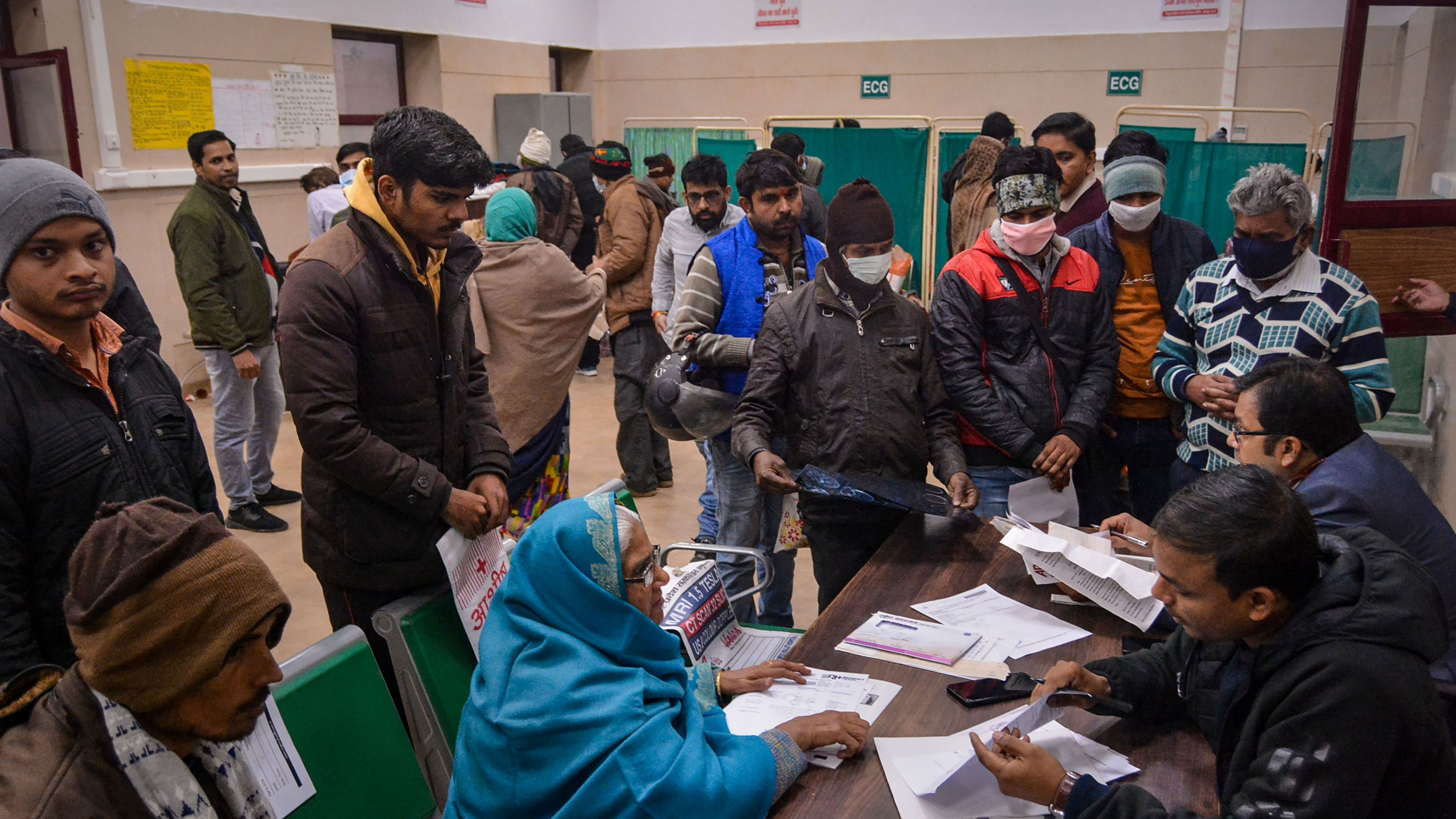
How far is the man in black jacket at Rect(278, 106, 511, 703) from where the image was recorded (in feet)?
6.83

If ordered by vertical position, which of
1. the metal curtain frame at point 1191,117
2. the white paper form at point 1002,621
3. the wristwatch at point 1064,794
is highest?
the metal curtain frame at point 1191,117

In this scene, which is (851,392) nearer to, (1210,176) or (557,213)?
(557,213)

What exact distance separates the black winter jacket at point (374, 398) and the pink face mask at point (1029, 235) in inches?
56.2

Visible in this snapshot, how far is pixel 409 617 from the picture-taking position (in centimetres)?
213

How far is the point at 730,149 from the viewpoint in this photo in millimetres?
8078

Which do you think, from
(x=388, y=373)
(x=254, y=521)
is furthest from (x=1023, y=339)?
(x=254, y=521)

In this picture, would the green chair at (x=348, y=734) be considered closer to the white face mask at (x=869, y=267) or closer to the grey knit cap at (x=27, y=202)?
the grey knit cap at (x=27, y=202)

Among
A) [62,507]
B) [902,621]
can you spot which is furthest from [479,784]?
[902,621]

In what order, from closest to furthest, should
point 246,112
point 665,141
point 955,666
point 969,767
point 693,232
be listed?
point 969,767, point 955,666, point 693,232, point 246,112, point 665,141

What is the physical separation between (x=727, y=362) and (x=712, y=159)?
1470 millimetres

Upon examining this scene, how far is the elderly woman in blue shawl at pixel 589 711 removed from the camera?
146 centimetres

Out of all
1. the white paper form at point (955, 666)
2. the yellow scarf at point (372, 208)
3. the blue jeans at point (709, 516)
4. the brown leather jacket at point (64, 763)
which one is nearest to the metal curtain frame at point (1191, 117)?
the blue jeans at point (709, 516)

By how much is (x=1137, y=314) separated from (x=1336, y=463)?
1.26m

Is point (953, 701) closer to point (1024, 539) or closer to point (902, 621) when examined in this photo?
point (902, 621)
